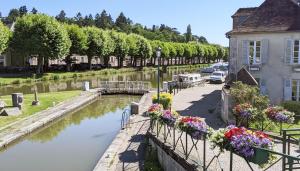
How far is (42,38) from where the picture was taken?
57.9 metres

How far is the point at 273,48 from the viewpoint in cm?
2630

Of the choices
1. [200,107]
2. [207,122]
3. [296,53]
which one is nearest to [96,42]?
[200,107]

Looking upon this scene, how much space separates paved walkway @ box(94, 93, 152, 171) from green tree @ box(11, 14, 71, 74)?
3930 centimetres

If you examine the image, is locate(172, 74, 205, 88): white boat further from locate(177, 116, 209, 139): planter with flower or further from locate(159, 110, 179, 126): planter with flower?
locate(177, 116, 209, 139): planter with flower

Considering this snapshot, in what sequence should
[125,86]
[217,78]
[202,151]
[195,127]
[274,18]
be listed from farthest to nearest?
1. [217,78]
2. [125,86]
3. [274,18]
4. [202,151]
5. [195,127]

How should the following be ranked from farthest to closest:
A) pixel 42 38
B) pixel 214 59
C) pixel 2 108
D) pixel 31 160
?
pixel 214 59
pixel 42 38
pixel 2 108
pixel 31 160

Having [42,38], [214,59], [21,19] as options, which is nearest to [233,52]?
[42,38]

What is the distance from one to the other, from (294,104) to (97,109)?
1690 centimetres

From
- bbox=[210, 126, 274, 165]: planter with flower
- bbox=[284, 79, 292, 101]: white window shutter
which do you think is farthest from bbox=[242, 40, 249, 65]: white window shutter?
bbox=[210, 126, 274, 165]: planter with flower

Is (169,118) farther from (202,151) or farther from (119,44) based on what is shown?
(119,44)

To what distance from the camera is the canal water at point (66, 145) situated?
1803 cm

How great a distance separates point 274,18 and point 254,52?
8.71ft

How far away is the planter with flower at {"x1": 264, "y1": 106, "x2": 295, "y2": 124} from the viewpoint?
16797mm

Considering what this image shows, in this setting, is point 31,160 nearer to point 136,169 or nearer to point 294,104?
point 136,169
